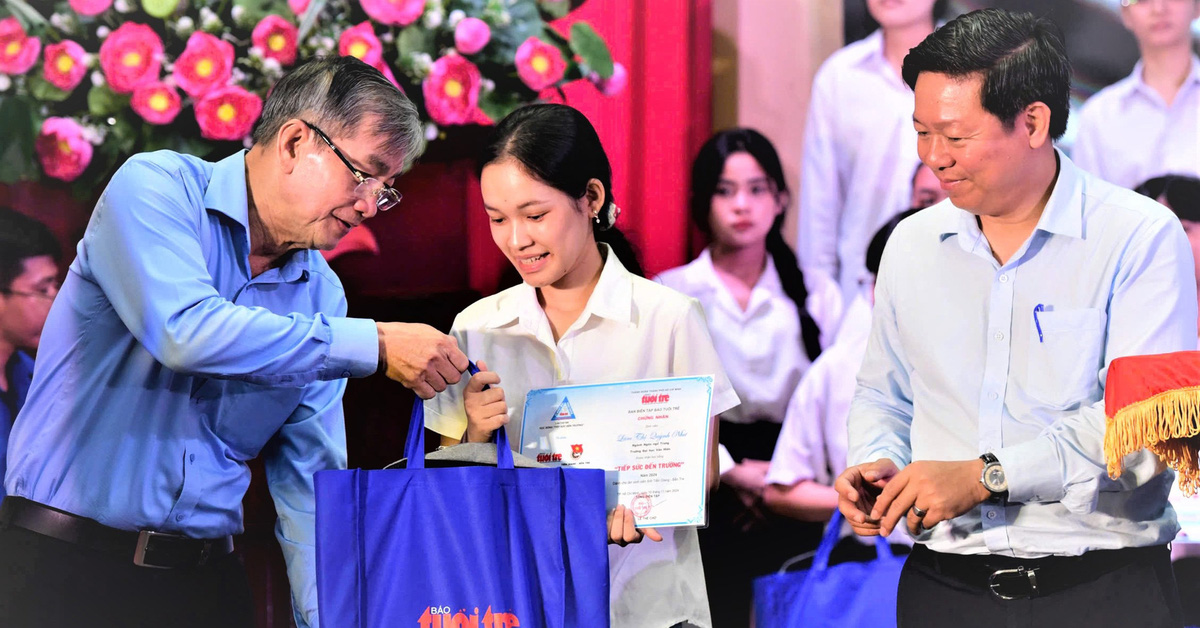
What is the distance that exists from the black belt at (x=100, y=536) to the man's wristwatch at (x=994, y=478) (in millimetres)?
1486

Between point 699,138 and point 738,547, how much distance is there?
106cm

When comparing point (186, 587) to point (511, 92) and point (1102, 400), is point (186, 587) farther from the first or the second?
point (1102, 400)

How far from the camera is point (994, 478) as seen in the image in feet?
6.34

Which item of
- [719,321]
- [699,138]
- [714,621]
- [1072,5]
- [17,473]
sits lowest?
[714,621]

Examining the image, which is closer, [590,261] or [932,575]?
[932,575]

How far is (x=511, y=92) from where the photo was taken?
9.45 ft

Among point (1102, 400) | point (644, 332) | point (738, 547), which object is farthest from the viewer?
point (738, 547)

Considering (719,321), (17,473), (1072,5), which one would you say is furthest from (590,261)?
(1072,5)

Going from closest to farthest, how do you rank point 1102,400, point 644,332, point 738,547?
point 1102,400 → point 644,332 → point 738,547

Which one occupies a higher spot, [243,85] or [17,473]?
[243,85]

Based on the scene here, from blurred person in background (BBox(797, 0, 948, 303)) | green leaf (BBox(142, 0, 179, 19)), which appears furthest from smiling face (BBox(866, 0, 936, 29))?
green leaf (BBox(142, 0, 179, 19))

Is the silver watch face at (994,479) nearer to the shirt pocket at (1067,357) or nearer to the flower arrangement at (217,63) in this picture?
the shirt pocket at (1067,357)

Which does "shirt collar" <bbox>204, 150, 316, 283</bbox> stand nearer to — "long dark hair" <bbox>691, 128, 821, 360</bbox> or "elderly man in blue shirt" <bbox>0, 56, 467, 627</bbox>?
"elderly man in blue shirt" <bbox>0, 56, 467, 627</bbox>

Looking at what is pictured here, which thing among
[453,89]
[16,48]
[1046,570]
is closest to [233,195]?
[453,89]
